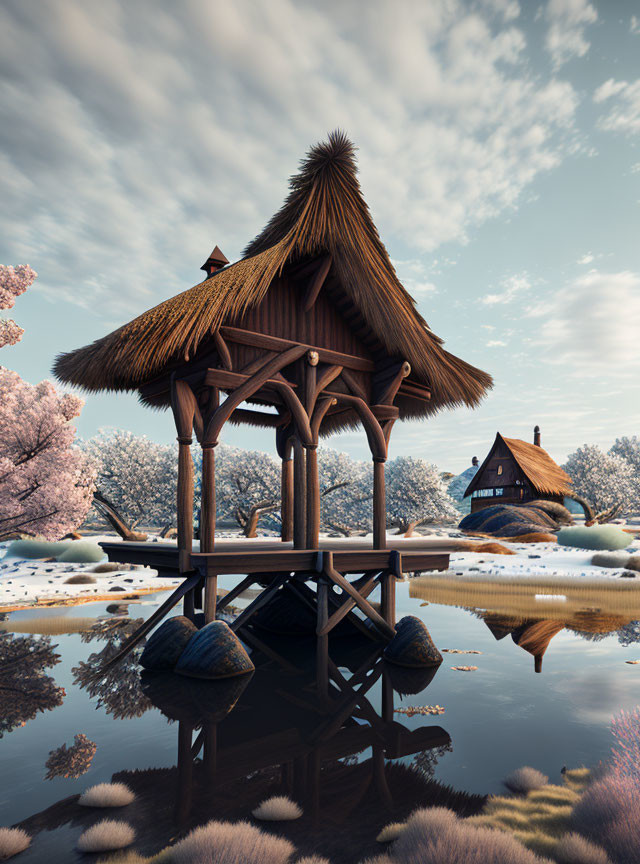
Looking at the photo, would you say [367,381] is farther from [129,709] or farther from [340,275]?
[129,709]

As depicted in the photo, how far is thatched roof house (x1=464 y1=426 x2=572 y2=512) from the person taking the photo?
40312 millimetres

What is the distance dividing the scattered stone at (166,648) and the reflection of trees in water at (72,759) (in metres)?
2.90

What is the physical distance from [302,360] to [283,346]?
557 millimetres

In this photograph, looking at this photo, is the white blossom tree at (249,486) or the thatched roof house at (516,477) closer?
the thatched roof house at (516,477)

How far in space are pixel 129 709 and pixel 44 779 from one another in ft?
6.74

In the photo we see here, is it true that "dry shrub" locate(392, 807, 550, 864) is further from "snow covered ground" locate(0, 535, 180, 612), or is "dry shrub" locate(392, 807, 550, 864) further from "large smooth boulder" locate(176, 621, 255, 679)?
"snow covered ground" locate(0, 535, 180, 612)

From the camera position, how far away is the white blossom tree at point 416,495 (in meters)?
47.5

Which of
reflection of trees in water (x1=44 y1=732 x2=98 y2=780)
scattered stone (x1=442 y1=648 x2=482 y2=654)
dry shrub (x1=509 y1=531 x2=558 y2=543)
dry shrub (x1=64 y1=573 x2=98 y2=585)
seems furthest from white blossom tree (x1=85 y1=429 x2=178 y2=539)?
reflection of trees in water (x1=44 y1=732 x2=98 y2=780)

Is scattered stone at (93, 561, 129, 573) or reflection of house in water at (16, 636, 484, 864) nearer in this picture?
reflection of house in water at (16, 636, 484, 864)

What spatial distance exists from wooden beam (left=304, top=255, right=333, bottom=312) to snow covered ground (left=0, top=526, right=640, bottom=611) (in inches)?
406

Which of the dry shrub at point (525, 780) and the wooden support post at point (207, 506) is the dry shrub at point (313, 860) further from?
the wooden support post at point (207, 506)

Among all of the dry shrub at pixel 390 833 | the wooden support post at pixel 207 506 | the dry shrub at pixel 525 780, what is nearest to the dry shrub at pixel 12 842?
the dry shrub at pixel 390 833

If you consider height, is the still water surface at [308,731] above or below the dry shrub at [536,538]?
below

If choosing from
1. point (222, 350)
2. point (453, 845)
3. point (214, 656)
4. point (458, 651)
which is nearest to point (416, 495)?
point (458, 651)
